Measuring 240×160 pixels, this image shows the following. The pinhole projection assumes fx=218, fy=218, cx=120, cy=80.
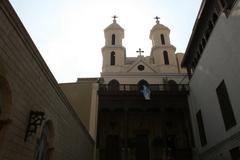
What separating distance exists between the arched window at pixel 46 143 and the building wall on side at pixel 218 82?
760cm

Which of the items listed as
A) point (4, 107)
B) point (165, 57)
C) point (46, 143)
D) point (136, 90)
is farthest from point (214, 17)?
point (165, 57)

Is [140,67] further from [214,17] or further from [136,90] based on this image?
[214,17]

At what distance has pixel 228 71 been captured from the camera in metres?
9.97

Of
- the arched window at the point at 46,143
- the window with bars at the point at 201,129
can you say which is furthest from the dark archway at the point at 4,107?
the window with bars at the point at 201,129

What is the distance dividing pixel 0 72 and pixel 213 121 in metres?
11.4

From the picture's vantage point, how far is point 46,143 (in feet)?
18.9

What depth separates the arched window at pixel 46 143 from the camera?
529cm

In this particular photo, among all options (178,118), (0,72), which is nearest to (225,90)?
(178,118)

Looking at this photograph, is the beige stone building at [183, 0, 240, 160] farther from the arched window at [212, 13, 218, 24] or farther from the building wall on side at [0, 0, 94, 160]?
the building wall on side at [0, 0, 94, 160]

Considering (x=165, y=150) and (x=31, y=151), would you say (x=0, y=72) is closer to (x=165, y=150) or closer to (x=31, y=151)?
(x=31, y=151)

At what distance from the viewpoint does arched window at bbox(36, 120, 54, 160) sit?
5.29 meters

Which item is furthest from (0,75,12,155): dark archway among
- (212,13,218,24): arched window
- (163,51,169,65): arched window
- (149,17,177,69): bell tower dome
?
(163,51,169,65): arched window

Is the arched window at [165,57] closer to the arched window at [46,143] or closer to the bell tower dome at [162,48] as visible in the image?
the bell tower dome at [162,48]

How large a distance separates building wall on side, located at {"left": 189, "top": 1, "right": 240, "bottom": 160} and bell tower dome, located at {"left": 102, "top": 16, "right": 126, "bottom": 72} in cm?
925
